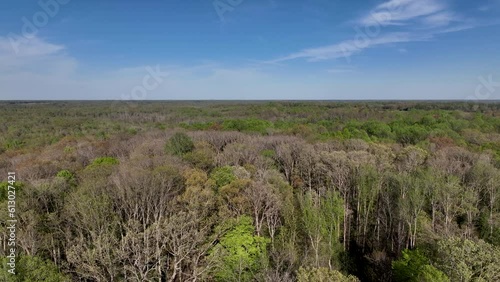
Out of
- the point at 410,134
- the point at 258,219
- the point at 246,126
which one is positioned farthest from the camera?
the point at 246,126

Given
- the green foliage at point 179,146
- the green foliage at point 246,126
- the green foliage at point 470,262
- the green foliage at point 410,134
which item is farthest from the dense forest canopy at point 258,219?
the green foliage at point 246,126

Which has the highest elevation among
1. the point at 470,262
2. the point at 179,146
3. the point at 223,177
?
the point at 179,146

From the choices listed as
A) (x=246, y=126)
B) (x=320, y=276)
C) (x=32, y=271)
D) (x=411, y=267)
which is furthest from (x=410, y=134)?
(x=32, y=271)

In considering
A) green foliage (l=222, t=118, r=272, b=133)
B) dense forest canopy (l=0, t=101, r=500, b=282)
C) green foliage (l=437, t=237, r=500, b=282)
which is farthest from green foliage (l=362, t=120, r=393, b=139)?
green foliage (l=437, t=237, r=500, b=282)

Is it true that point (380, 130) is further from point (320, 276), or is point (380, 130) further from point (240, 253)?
point (320, 276)

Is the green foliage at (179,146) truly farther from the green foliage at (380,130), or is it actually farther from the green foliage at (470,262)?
the green foliage at (380,130)

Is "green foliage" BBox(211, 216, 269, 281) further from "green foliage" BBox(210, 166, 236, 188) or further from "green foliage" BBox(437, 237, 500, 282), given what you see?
"green foliage" BBox(437, 237, 500, 282)
